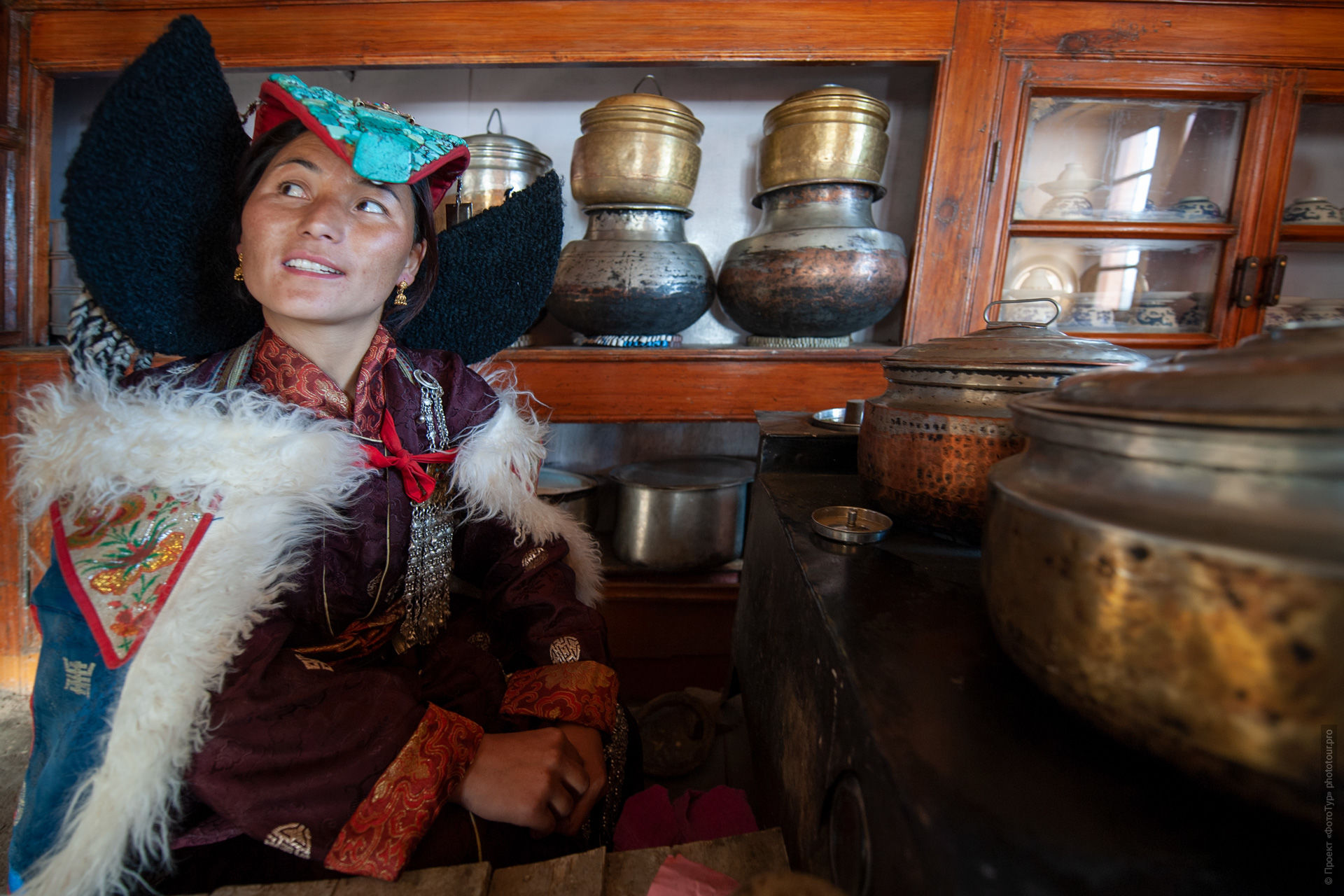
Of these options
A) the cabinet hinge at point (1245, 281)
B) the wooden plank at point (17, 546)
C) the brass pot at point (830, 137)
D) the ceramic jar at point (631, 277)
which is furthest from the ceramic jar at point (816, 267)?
the wooden plank at point (17, 546)

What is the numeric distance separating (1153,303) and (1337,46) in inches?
28.6

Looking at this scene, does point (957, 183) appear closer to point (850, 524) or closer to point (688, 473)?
point (688, 473)

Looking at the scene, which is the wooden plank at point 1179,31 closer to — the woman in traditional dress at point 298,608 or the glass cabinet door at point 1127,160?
the glass cabinet door at point 1127,160

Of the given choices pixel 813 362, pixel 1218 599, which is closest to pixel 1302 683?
pixel 1218 599

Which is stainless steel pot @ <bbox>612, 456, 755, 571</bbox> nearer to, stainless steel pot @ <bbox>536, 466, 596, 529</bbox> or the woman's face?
stainless steel pot @ <bbox>536, 466, 596, 529</bbox>

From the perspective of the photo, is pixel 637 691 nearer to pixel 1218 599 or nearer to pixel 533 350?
pixel 533 350

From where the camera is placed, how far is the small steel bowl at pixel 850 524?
69 centimetres

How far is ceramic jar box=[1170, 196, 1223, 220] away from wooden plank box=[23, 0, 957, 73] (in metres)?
0.83

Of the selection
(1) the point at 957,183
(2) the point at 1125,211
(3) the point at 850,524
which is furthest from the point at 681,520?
(2) the point at 1125,211

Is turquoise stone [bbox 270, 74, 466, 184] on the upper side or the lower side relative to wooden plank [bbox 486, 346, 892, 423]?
upper

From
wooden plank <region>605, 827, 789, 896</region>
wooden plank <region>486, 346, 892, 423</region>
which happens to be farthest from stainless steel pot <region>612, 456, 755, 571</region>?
wooden plank <region>605, 827, 789, 896</region>

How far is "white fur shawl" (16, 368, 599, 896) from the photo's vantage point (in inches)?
22.8

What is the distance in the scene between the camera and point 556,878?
0.53m

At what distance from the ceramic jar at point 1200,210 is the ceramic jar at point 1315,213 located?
0.26m
